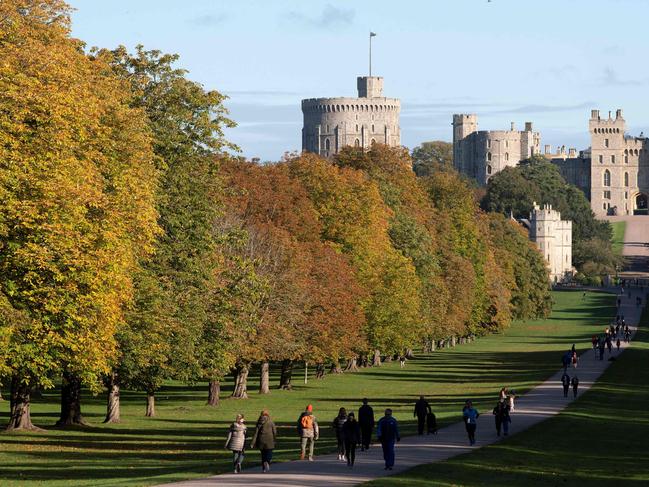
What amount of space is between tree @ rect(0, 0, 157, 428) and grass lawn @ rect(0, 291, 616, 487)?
105 inches

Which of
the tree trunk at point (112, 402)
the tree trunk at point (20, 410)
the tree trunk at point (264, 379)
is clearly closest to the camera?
the tree trunk at point (20, 410)

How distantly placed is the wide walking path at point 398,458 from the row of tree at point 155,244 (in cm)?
677

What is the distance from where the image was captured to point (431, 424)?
42688mm

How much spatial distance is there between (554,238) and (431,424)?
15264 centimetres

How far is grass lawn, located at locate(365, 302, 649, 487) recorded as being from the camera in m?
31.6

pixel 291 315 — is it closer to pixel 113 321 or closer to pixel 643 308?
pixel 113 321

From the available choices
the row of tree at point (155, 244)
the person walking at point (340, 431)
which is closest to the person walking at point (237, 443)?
the person walking at point (340, 431)

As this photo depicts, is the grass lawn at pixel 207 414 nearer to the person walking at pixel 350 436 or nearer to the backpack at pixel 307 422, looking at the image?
the backpack at pixel 307 422

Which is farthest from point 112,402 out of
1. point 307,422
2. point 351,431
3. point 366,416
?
point 351,431

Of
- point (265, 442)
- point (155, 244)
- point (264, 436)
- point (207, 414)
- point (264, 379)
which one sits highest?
point (155, 244)

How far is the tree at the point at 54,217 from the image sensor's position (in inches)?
1367

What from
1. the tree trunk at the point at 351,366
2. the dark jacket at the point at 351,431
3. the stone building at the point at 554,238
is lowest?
the tree trunk at the point at 351,366

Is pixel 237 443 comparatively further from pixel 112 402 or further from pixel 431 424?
pixel 112 402

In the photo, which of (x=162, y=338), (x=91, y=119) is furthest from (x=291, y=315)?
(x=91, y=119)
